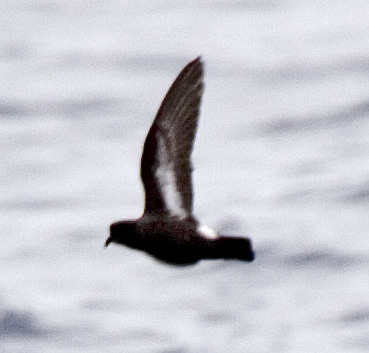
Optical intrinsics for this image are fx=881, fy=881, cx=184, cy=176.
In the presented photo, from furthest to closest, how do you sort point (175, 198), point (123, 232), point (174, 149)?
point (174, 149) → point (175, 198) → point (123, 232)

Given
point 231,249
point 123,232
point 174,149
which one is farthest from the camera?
point 174,149

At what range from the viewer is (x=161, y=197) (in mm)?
8086

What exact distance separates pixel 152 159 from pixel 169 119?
426mm

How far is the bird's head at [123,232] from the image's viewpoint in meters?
7.41

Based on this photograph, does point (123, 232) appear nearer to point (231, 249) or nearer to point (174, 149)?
point (231, 249)

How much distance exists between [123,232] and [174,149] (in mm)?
1207

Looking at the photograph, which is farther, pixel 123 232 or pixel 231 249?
pixel 123 232

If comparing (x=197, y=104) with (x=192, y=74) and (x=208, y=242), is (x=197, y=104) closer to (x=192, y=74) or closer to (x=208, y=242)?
(x=192, y=74)

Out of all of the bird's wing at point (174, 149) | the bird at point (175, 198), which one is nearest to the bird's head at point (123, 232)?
the bird at point (175, 198)

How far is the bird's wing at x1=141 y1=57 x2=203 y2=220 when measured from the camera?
7988 mm

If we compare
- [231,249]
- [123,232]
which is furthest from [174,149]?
[231,249]

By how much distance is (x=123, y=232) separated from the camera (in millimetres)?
7465

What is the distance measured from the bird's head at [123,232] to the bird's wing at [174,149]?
1.52 ft

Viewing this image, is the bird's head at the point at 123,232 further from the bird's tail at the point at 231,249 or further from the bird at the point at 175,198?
the bird's tail at the point at 231,249
